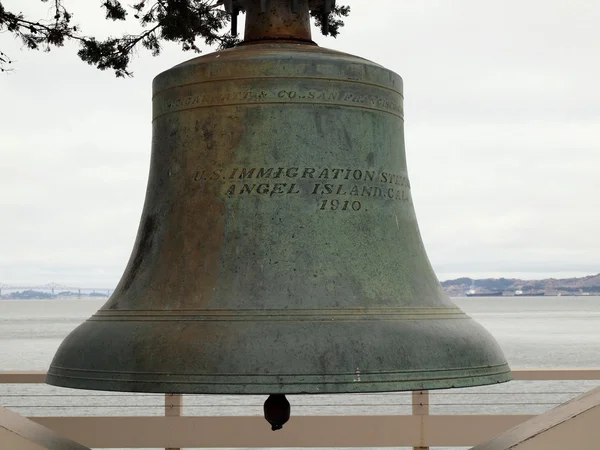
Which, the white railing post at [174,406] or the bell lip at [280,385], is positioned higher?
the bell lip at [280,385]

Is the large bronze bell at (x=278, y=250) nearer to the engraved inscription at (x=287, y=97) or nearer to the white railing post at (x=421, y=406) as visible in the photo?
the engraved inscription at (x=287, y=97)

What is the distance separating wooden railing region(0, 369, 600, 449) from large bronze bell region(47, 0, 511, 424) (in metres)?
3.55

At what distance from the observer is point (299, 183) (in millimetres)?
2973

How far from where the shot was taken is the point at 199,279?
289cm

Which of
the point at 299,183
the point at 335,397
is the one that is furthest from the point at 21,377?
the point at 335,397

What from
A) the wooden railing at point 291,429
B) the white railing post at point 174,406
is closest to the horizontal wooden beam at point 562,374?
the wooden railing at point 291,429

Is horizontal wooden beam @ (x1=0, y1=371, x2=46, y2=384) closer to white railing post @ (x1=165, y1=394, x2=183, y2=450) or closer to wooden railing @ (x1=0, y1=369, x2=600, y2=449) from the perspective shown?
wooden railing @ (x1=0, y1=369, x2=600, y2=449)

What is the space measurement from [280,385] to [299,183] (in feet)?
2.17

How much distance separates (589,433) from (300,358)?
2.92 ft

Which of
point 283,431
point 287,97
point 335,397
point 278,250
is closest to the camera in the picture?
point 278,250

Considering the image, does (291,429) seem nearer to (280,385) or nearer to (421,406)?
(421,406)

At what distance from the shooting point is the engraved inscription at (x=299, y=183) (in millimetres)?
2969

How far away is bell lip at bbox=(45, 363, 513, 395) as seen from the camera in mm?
2568

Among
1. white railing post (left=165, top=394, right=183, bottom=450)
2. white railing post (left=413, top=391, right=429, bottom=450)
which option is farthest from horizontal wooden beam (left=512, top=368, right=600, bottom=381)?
white railing post (left=165, top=394, right=183, bottom=450)
